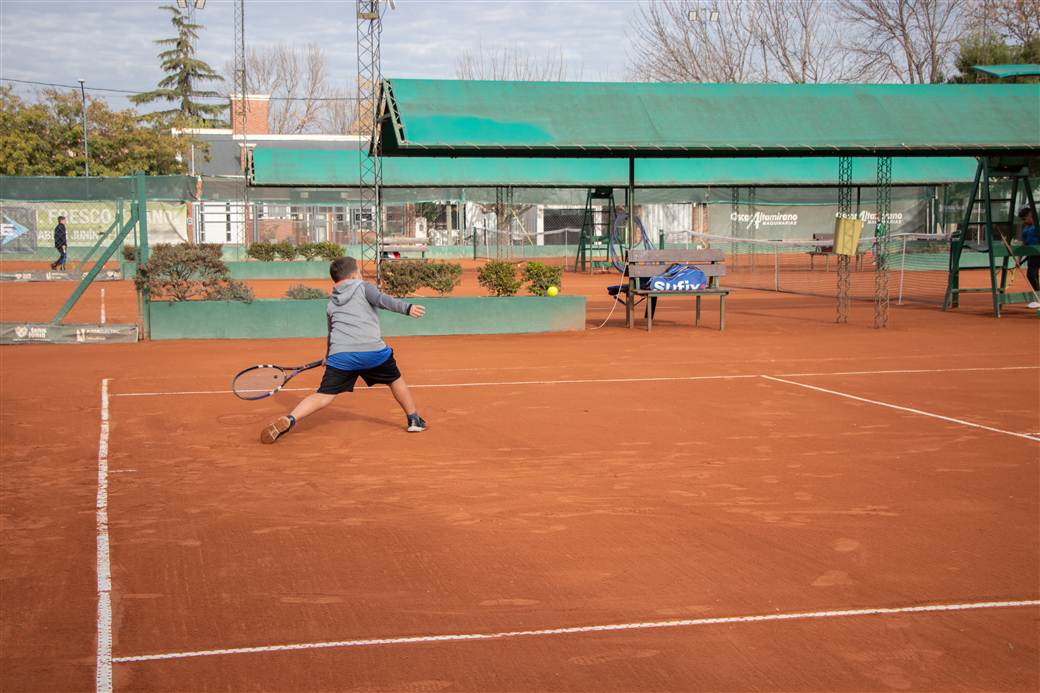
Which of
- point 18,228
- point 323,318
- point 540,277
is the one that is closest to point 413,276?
point 323,318

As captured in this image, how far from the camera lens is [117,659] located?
14.4 feet

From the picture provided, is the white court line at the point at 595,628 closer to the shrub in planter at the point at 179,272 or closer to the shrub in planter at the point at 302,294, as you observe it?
the shrub in planter at the point at 179,272

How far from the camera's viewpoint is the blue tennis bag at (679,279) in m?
17.9

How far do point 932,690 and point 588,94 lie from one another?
54.6ft

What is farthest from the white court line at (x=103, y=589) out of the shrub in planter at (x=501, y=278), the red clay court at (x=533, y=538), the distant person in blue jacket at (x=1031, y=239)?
the distant person in blue jacket at (x=1031, y=239)

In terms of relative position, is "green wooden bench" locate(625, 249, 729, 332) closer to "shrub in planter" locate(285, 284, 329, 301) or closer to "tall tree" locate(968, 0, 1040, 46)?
"shrub in planter" locate(285, 284, 329, 301)

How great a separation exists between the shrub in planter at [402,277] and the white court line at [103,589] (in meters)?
9.87

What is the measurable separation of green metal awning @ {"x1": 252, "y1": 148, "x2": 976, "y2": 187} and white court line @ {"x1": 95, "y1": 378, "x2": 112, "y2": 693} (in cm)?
2872

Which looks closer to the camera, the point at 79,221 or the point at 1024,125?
the point at 1024,125

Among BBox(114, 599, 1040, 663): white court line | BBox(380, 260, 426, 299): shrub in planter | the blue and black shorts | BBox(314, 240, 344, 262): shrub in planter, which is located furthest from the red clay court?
BBox(314, 240, 344, 262): shrub in planter

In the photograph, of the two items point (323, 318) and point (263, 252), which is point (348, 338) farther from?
point (263, 252)

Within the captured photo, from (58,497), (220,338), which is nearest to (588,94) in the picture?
(220,338)

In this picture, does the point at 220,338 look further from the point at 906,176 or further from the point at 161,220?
the point at 906,176

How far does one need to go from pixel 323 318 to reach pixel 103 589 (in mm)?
12278
